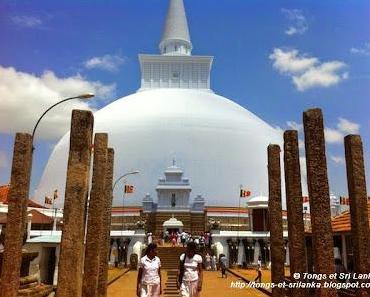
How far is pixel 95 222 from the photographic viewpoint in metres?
11.3

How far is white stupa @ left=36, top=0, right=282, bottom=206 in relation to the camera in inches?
1793

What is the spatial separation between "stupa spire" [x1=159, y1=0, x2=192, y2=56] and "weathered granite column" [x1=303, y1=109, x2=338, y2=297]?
51.4 meters

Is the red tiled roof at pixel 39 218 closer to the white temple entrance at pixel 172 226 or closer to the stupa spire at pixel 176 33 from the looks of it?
the white temple entrance at pixel 172 226

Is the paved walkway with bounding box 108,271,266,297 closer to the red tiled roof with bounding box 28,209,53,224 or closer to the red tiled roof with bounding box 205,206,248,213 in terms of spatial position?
the red tiled roof with bounding box 28,209,53,224

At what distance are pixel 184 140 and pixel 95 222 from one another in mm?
36226

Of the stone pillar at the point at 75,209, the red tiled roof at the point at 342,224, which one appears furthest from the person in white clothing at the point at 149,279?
the red tiled roof at the point at 342,224

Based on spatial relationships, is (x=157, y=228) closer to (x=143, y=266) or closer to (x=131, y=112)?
(x=131, y=112)

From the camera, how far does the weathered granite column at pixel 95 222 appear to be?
10781 millimetres

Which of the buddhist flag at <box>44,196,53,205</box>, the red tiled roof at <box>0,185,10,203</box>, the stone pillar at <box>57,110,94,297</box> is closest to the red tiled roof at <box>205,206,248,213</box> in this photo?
the buddhist flag at <box>44,196,53,205</box>

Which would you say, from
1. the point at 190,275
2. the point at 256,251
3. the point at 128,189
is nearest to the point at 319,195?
the point at 190,275

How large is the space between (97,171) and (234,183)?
3415 cm

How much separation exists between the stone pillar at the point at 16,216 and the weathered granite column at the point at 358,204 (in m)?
7.33

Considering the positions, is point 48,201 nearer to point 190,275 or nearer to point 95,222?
point 95,222

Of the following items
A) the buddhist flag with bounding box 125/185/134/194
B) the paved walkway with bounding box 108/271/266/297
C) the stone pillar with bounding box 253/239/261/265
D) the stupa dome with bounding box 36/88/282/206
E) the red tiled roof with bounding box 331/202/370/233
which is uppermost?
the stupa dome with bounding box 36/88/282/206
